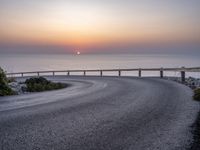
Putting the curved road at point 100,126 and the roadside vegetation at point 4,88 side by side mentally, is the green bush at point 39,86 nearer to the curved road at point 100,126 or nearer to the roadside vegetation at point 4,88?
the roadside vegetation at point 4,88

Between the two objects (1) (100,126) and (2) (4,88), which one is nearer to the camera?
(1) (100,126)

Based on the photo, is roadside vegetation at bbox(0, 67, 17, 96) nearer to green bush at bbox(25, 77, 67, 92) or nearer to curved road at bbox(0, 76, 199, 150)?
green bush at bbox(25, 77, 67, 92)

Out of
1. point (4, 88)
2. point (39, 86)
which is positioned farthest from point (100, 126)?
point (39, 86)

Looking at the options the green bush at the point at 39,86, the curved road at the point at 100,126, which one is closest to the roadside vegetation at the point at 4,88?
the green bush at the point at 39,86

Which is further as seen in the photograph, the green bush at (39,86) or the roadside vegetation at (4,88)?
the green bush at (39,86)

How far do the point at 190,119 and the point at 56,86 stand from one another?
55.5ft

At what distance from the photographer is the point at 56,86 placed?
25328 millimetres

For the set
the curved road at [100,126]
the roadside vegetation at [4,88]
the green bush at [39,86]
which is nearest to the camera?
the curved road at [100,126]

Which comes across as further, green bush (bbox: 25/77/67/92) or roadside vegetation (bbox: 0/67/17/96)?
green bush (bbox: 25/77/67/92)

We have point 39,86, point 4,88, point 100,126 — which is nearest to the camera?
point 100,126

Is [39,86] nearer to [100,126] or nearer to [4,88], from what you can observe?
[4,88]

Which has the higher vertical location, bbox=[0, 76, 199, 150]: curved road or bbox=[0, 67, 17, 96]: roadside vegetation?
bbox=[0, 67, 17, 96]: roadside vegetation

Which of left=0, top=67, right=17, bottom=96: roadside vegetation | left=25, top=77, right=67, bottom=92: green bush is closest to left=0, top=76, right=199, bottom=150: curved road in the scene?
left=0, top=67, right=17, bottom=96: roadside vegetation

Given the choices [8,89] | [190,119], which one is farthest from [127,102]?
[8,89]
